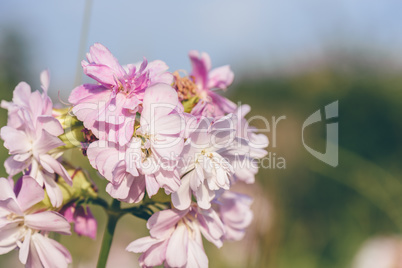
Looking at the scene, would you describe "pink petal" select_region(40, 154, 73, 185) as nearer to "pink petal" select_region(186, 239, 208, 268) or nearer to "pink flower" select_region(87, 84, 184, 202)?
"pink flower" select_region(87, 84, 184, 202)

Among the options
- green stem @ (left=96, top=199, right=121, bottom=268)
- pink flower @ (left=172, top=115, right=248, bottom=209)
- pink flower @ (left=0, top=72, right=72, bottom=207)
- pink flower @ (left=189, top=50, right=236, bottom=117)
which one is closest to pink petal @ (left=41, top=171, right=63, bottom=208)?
pink flower @ (left=0, top=72, right=72, bottom=207)

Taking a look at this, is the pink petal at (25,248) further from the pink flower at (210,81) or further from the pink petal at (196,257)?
the pink flower at (210,81)

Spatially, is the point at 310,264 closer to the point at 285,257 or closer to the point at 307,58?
the point at 285,257

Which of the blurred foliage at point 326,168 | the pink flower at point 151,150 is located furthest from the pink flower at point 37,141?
the blurred foliage at point 326,168

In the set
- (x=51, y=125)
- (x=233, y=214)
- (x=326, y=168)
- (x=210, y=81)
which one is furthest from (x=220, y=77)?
(x=326, y=168)

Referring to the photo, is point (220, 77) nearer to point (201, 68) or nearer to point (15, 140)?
point (201, 68)

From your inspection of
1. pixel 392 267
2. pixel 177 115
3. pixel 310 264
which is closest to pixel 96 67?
pixel 177 115

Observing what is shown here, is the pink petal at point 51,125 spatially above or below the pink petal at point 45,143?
above
